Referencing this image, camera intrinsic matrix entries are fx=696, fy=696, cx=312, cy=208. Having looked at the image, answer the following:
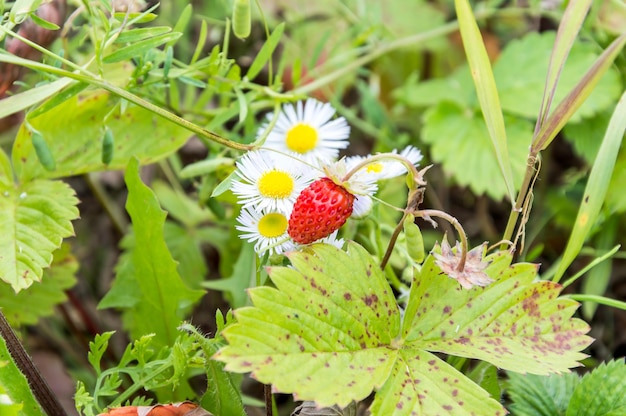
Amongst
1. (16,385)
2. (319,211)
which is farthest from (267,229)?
(16,385)

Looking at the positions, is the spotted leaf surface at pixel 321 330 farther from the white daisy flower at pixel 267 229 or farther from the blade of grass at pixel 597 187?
the blade of grass at pixel 597 187

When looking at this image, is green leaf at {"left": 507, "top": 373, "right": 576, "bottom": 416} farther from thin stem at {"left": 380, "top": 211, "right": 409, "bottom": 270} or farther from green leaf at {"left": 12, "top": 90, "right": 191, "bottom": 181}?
green leaf at {"left": 12, "top": 90, "right": 191, "bottom": 181}

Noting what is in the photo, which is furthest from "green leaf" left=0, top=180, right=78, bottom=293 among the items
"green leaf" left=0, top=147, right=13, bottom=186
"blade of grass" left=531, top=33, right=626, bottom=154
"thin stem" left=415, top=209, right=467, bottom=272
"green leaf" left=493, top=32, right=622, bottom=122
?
"green leaf" left=493, top=32, right=622, bottom=122

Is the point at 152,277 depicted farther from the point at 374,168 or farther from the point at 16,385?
the point at 374,168

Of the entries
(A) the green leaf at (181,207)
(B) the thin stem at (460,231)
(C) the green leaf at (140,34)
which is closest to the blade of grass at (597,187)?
(B) the thin stem at (460,231)

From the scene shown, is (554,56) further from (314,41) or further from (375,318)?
(314,41)

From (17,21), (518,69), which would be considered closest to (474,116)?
(518,69)
